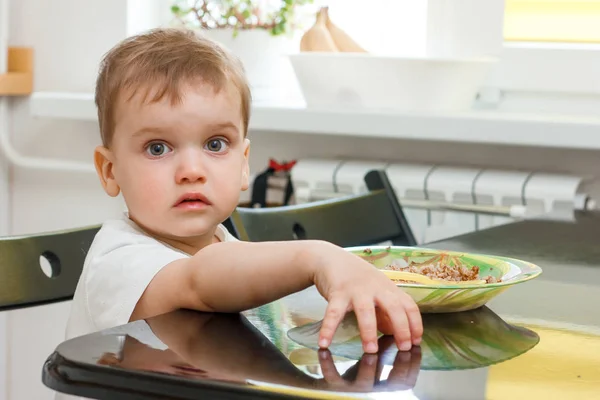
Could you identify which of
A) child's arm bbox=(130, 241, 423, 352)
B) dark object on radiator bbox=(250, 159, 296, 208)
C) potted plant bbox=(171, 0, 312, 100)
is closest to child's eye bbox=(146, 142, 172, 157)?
child's arm bbox=(130, 241, 423, 352)

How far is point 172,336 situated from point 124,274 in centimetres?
16

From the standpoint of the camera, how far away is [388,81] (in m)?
1.82

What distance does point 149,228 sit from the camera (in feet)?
2.74

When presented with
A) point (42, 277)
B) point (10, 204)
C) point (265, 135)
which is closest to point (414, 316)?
point (42, 277)

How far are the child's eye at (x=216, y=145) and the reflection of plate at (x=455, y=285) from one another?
0.48ft

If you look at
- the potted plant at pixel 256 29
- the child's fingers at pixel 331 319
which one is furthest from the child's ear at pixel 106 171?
the potted plant at pixel 256 29

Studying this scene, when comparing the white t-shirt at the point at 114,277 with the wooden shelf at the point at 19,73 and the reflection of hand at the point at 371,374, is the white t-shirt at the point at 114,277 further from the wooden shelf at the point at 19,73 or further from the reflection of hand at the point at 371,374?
the wooden shelf at the point at 19,73

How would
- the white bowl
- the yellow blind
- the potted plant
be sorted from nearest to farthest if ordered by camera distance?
the white bowl → the yellow blind → the potted plant

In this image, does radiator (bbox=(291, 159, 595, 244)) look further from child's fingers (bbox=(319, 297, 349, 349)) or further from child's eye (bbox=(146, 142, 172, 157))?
child's fingers (bbox=(319, 297, 349, 349))

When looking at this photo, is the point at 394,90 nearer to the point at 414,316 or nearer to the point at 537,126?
the point at 537,126

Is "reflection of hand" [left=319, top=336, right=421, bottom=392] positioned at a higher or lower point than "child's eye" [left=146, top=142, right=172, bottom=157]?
lower

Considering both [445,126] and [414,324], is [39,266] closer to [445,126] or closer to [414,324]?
[414,324]

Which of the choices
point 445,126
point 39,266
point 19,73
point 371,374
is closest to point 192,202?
point 39,266

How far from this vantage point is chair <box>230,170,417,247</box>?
3.88 feet
